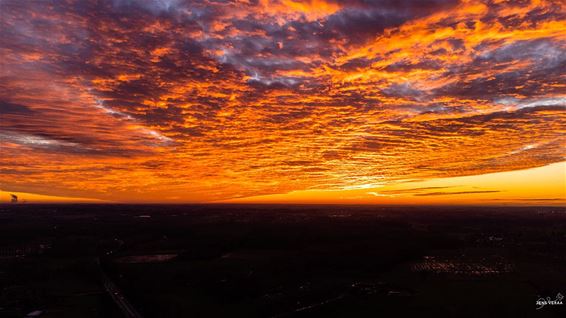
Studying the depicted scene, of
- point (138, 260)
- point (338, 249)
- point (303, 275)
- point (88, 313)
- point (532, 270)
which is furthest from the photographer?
point (338, 249)

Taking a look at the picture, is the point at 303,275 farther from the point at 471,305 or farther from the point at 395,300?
the point at 471,305

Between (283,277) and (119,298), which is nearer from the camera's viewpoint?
(119,298)

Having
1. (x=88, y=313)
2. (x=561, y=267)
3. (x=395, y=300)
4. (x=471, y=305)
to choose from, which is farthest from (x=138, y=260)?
(x=561, y=267)

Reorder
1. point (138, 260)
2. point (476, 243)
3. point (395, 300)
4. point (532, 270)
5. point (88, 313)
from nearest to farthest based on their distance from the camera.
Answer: point (88, 313) < point (395, 300) < point (532, 270) < point (138, 260) < point (476, 243)

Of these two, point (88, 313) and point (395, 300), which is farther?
point (395, 300)

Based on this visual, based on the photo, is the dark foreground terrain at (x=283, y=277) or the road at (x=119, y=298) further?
the dark foreground terrain at (x=283, y=277)

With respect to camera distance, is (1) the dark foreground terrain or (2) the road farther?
(1) the dark foreground terrain

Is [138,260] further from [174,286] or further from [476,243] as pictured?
[476,243]

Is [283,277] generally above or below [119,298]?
above

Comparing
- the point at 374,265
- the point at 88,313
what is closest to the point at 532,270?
the point at 374,265
